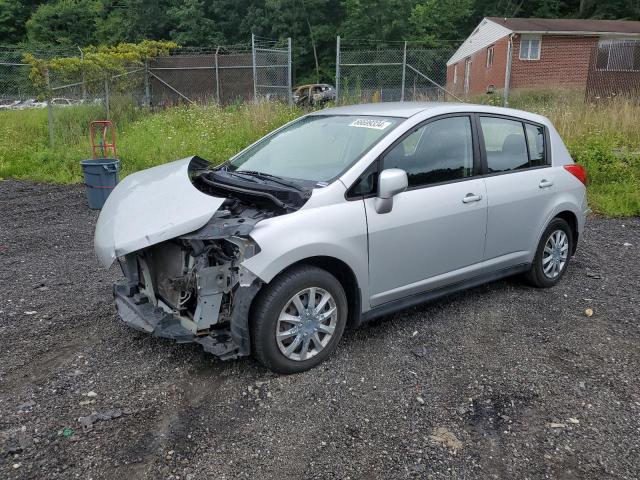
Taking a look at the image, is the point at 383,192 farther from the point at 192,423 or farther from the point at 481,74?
the point at 481,74

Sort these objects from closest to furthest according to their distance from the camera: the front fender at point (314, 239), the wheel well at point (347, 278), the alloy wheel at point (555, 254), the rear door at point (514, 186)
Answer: the front fender at point (314, 239) → the wheel well at point (347, 278) → the rear door at point (514, 186) → the alloy wheel at point (555, 254)

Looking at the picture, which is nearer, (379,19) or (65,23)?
(379,19)

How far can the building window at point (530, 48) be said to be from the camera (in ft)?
97.1

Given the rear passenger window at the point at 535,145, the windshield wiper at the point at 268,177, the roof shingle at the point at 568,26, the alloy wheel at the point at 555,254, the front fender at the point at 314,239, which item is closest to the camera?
the front fender at the point at 314,239

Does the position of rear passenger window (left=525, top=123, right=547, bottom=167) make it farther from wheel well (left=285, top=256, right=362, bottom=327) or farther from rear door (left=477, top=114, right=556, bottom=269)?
wheel well (left=285, top=256, right=362, bottom=327)

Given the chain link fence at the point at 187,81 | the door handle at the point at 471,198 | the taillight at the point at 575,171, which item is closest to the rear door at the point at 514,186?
the door handle at the point at 471,198

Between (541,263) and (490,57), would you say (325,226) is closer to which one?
(541,263)

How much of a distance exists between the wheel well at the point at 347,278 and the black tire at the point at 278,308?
0.27ft

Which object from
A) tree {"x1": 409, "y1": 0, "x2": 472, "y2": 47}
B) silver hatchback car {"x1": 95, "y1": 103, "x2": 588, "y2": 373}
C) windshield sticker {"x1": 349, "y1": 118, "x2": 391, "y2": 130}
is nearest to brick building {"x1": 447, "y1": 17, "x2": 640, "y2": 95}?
tree {"x1": 409, "y1": 0, "x2": 472, "y2": 47}

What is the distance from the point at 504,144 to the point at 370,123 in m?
1.33

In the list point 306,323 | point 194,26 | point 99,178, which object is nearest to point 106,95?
point 99,178

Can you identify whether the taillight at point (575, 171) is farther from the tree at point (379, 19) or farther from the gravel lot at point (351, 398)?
the tree at point (379, 19)

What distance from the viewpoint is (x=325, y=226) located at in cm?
361

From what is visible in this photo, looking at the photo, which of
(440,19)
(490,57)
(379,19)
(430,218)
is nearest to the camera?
(430,218)
